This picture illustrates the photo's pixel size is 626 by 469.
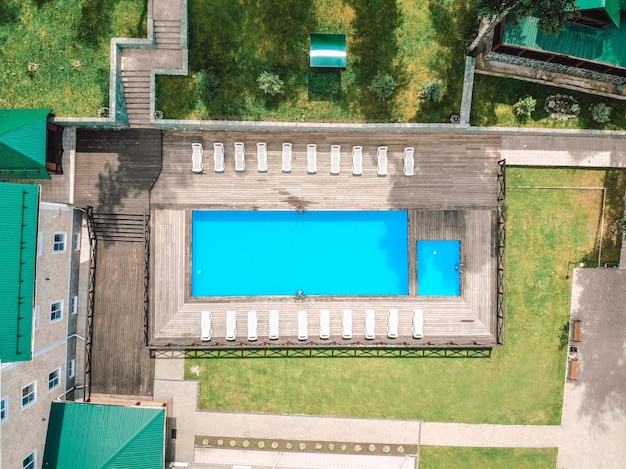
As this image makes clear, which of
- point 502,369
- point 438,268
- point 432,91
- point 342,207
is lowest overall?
point 502,369

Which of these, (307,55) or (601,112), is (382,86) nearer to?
(307,55)

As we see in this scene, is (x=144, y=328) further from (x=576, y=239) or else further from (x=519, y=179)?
(x=576, y=239)

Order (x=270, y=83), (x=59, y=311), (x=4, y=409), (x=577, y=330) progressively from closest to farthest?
(x=4, y=409) → (x=270, y=83) → (x=59, y=311) → (x=577, y=330)

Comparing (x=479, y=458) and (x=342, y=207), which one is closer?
(x=342, y=207)

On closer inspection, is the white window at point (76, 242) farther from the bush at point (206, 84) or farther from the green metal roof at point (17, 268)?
the bush at point (206, 84)

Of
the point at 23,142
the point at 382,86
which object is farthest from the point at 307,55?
the point at 23,142

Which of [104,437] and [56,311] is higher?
[56,311]

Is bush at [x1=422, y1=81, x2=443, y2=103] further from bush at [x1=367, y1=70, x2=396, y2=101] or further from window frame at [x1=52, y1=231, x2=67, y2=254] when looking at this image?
window frame at [x1=52, y1=231, x2=67, y2=254]
